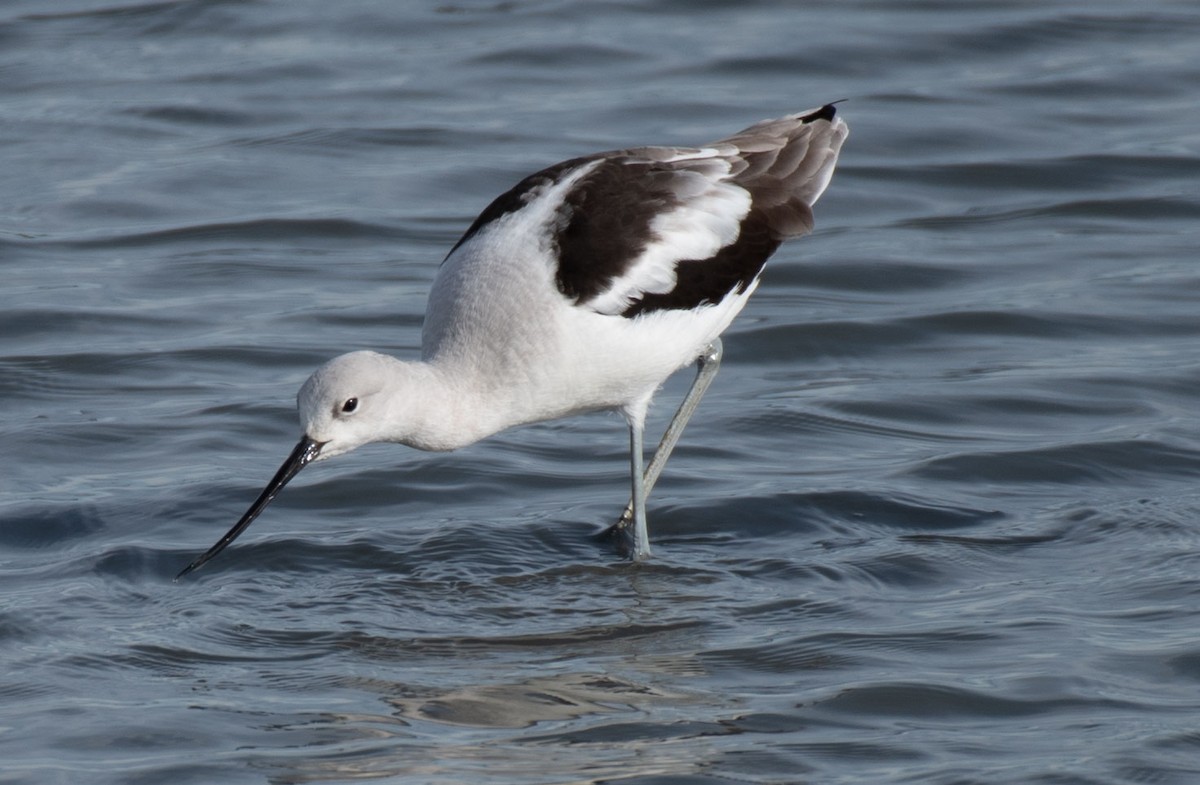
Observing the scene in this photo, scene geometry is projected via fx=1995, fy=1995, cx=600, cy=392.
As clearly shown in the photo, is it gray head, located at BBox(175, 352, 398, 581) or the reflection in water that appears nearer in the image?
the reflection in water

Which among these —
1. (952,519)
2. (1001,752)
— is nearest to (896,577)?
(952,519)

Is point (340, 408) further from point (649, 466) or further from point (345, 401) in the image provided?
point (649, 466)

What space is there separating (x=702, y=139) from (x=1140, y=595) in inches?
214

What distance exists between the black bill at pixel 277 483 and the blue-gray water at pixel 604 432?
0.15 m

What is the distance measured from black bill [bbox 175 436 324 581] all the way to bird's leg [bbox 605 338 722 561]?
1199 millimetres

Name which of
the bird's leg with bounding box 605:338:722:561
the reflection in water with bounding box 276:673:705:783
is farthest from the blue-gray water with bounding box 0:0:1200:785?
the bird's leg with bounding box 605:338:722:561

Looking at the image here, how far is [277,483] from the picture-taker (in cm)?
586

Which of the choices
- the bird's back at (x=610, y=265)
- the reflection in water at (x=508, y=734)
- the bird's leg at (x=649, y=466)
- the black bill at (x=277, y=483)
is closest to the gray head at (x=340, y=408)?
the black bill at (x=277, y=483)

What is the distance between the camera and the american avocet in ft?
19.3

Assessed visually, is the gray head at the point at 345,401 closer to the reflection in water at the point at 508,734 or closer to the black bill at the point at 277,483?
the black bill at the point at 277,483

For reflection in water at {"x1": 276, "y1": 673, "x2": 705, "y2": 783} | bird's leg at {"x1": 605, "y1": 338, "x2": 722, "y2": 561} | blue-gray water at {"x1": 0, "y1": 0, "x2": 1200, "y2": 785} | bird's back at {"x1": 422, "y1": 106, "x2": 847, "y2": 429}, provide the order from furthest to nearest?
bird's leg at {"x1": 605, "y1": 338, "x2": 722, "y2": 561} < bird's back at {"x1": 422, "y1": 106, "x2": 847, "y2": 429} < blue-gray water at {"x1": 0, "y1": 0, "x2": 1200, "y2": 785} < reflection in water at {"x1": 276, "y1": 673, "x2": 705, "y2": 783}

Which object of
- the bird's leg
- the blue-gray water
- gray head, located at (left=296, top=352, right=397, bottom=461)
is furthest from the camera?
the bird's leg

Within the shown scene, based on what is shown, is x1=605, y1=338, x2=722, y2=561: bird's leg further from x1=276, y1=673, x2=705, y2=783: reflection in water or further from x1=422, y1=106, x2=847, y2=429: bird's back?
x1=276, y1=673, x2=705, y2=783: reflection in water

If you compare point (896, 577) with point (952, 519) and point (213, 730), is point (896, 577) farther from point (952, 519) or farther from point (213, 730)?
point (213, 730)
